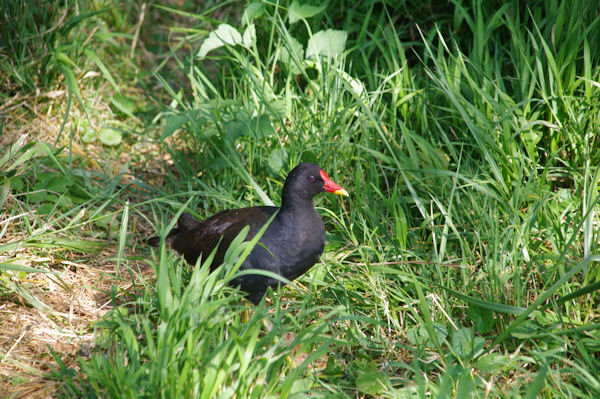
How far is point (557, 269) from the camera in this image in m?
2.70

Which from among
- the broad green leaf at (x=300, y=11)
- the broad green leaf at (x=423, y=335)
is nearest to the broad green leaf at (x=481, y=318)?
the broad green leaf at (x=423, y=335)

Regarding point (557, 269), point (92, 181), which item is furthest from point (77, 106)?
point (557, 269)

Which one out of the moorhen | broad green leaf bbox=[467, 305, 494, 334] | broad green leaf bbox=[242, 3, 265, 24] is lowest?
broad green leaf bbox=[467, 305, 494, 334]

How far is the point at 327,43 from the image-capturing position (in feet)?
12.4

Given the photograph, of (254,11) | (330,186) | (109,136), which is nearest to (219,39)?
(254,11)

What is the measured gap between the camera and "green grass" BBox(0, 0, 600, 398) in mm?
2268

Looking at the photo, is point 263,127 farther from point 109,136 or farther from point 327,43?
point 109,136

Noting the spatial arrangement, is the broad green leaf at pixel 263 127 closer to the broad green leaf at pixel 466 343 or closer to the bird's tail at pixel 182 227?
the bird's tail at pixel 182 227

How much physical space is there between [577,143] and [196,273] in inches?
82.4

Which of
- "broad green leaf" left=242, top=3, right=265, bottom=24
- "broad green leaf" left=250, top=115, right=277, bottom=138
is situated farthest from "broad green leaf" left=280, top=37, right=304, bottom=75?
"broad green leaf" left=250, top=115, right=277, bottom=138

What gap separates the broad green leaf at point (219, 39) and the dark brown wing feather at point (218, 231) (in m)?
1.19

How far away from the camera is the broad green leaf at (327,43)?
3.75m

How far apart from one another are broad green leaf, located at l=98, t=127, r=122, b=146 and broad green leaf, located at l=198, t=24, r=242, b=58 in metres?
1.08

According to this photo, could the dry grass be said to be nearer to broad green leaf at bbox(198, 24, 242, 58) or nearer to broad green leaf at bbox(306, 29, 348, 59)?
broad green leaf at bbox(198, 24, 242, 58)
